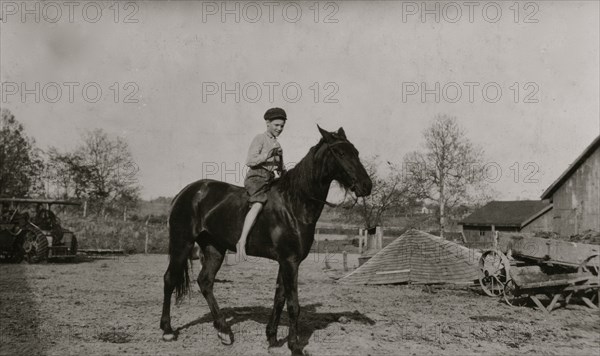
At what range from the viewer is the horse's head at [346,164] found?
4.95 meters

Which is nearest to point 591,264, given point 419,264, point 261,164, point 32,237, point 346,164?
point 419,264

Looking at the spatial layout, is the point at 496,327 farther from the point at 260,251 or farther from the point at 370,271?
the point at 370,271

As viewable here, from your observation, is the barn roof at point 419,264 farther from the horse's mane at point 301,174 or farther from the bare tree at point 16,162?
the bare tree at point 16,162

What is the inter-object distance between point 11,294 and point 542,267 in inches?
442

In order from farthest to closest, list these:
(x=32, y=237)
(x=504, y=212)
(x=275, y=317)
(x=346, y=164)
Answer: (x=504, y=212), (x=32, y=237), (x=275, y=317), (x=346, y=164)

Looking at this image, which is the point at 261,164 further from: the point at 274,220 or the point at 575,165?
the point at 575,165

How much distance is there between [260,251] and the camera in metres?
5.79

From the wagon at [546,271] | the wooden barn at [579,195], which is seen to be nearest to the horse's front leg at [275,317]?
the wagon at [546,271]

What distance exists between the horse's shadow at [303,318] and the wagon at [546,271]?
3.45m

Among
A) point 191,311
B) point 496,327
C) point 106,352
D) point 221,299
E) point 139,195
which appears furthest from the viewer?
point 139,195

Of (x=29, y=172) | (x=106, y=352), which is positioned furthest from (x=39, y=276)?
(x=29, y=172)

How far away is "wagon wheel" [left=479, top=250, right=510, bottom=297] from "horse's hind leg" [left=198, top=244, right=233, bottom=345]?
20.5ft

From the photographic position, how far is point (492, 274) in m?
9.95

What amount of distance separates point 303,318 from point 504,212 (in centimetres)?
3941
